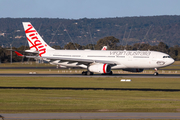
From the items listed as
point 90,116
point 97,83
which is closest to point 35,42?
point 97,83

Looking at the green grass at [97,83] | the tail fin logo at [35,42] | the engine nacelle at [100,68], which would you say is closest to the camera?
the green grass at [97,83]

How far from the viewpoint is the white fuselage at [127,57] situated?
55.0 metres

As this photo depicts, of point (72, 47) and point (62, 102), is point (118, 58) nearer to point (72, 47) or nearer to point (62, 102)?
point (62, 102)

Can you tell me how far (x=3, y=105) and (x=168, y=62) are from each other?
3820 centimetres

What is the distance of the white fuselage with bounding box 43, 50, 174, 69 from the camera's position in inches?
2167

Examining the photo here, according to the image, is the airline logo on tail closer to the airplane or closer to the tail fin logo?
the tail fin logo

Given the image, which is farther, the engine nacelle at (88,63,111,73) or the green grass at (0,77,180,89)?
the engine nacelle at (88,63,111,73)

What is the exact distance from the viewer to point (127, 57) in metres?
56.5

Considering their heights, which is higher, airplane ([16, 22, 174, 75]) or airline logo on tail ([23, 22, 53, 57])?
airline logo on tail ([23, 22, 53, 57])

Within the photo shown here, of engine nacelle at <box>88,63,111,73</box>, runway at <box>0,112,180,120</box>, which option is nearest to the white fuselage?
engine nacelle at <box>88,63,111,73</box>

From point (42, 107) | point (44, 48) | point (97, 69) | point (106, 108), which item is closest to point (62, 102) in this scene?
point (42, 107)

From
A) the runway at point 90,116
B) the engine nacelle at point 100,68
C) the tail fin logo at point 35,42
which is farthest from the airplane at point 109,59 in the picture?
the runway at point 90,116

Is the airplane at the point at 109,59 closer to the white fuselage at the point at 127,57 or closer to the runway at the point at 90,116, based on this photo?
the white fuselage at the point at 127,57

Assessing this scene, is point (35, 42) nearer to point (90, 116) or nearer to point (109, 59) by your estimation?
point (109, 59)
